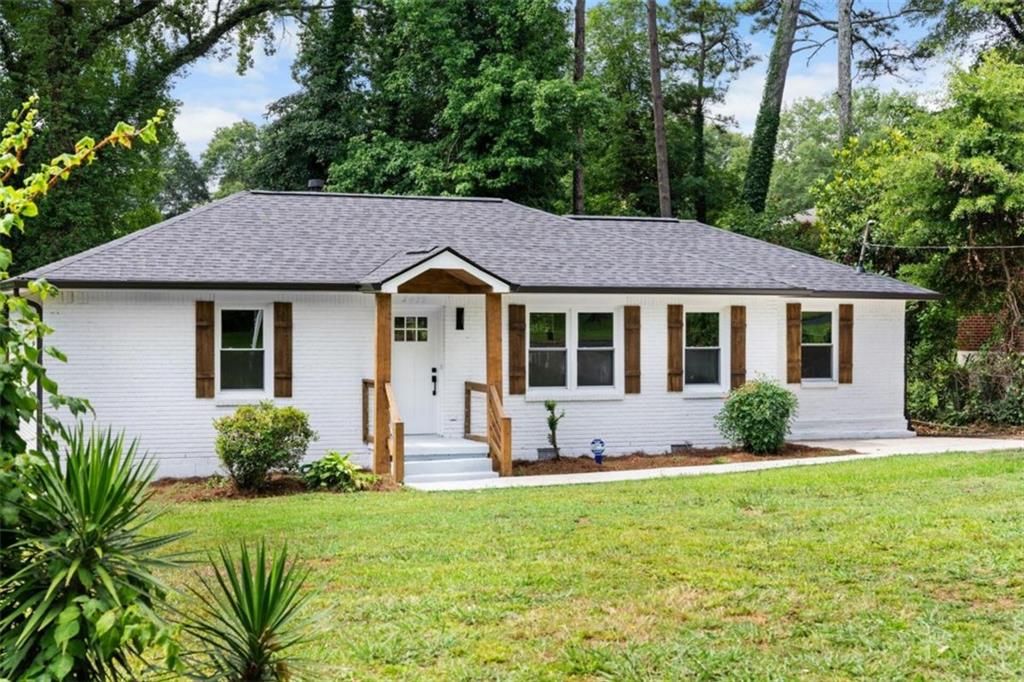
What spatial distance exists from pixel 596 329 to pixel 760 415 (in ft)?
10.3

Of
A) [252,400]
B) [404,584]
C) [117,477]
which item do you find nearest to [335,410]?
[252,400]

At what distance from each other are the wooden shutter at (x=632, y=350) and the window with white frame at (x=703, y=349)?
1073 mm

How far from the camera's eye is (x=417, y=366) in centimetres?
1673

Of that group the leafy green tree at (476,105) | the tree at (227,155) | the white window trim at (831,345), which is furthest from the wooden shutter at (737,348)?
the tree at (227,155)

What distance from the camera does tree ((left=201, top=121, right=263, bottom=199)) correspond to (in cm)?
5786

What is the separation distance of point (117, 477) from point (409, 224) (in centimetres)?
1544

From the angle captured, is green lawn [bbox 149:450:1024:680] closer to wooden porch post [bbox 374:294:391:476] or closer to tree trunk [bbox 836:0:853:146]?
wooden porch post [bbox 374:294:391:476]

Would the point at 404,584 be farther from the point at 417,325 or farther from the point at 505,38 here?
the point at 505,38

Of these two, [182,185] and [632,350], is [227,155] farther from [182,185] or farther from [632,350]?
[632,350]

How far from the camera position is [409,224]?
61.9 feet

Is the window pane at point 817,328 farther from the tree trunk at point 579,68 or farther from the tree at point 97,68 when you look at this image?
the tree at point 97,68

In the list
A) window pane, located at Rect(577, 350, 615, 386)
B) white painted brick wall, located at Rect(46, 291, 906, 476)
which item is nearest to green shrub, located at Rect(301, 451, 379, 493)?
white painted brick wall, located at Rect(46, 291, 906, 476)

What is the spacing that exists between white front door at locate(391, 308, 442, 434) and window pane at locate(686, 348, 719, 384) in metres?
4.59

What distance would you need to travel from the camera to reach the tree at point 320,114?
30.4 meters
